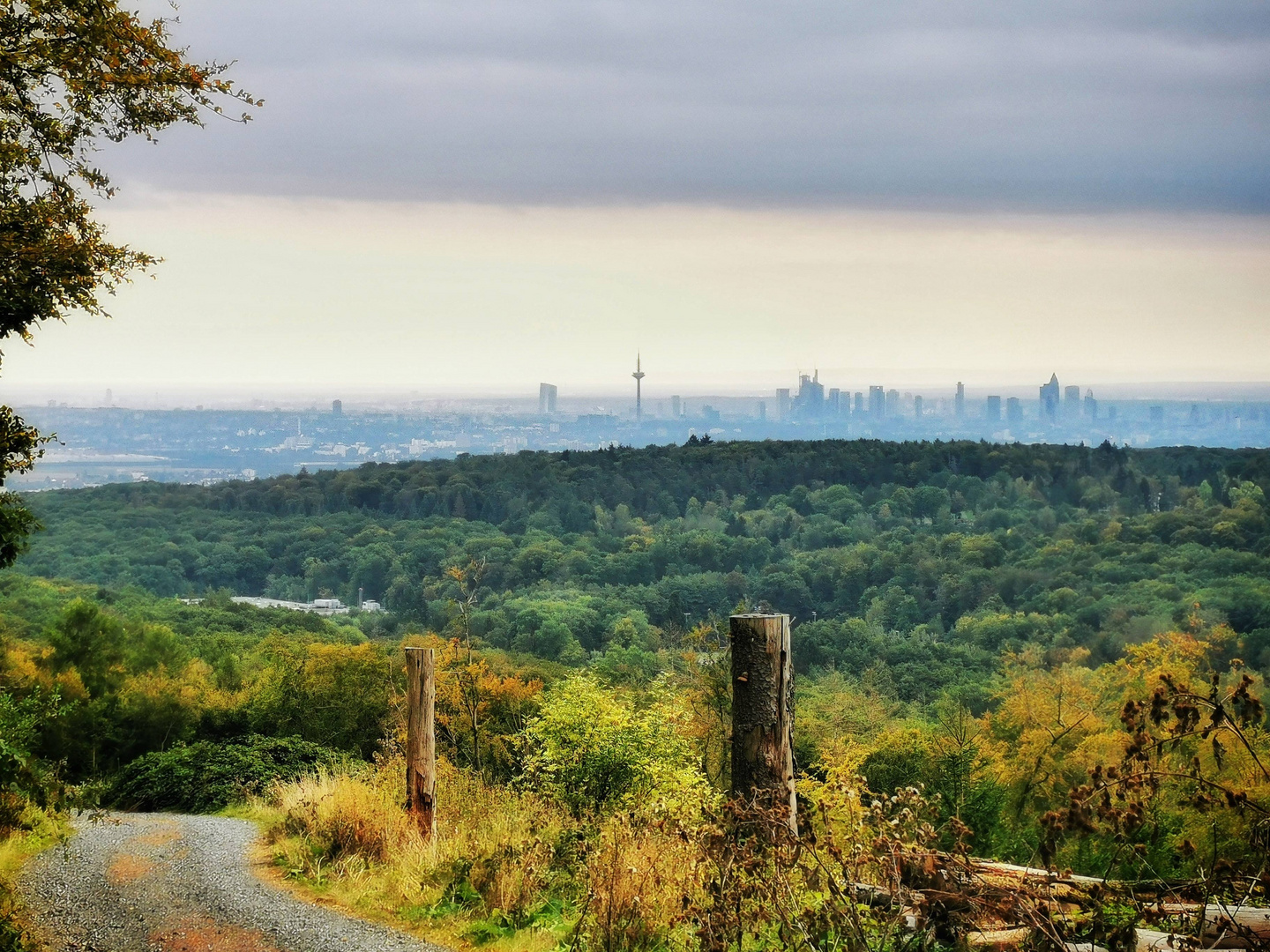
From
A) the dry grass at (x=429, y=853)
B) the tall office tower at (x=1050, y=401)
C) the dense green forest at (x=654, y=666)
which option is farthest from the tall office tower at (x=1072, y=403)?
the dry grass at (x=429, y=853)

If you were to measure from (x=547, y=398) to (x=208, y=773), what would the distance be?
489ft

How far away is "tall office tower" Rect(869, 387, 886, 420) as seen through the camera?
173875mm

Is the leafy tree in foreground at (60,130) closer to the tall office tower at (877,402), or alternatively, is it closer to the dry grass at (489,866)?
the dry grass at (489,866)

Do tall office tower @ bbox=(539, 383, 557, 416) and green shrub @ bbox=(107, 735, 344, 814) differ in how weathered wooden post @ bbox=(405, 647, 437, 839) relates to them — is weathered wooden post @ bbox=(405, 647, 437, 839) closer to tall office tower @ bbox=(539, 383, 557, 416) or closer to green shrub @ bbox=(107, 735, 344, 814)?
green shrub @ bbox=(107, 735, 344, 814)

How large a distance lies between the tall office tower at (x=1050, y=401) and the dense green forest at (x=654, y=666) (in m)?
43.9

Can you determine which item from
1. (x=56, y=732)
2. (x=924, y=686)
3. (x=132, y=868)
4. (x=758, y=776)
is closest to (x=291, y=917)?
(x=132, y=868)

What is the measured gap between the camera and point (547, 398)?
164 m

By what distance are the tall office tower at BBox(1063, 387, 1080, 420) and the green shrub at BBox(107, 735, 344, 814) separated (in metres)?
141

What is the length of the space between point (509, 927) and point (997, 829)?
1701 cm

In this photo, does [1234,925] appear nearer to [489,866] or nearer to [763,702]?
[763,702]

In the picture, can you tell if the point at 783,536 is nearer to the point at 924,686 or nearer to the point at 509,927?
the point at 924,686

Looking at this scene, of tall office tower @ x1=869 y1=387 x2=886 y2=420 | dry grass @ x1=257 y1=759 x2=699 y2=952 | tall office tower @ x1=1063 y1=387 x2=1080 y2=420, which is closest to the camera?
dry grass @ x1=257 y1=759 x2=699 y2=952

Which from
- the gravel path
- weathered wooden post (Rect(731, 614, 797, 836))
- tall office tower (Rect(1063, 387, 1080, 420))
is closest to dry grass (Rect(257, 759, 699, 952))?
the gravel path

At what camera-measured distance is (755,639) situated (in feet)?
21.6
